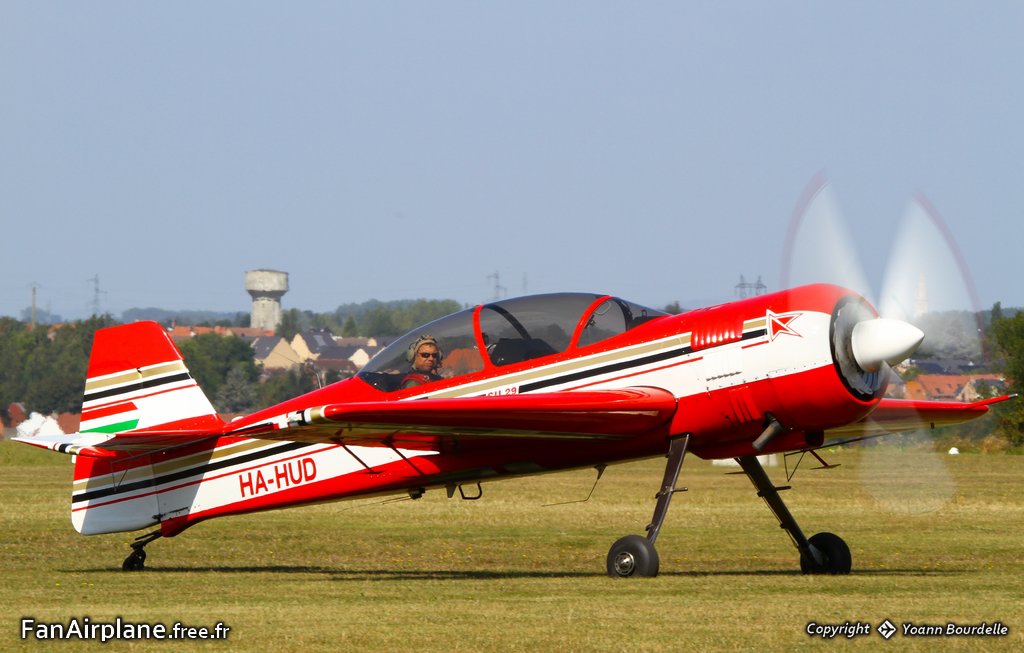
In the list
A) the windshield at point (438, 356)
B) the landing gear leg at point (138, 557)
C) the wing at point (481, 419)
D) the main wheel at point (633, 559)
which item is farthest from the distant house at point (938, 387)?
the landing gear leg at point (138, 557)

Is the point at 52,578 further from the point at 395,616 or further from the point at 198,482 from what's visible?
the point at 395,616

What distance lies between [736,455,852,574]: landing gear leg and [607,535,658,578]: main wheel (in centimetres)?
156

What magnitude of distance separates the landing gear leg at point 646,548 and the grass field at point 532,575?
0.60 ft

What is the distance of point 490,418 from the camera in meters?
12.1

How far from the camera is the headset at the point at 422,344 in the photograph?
13.6 meters

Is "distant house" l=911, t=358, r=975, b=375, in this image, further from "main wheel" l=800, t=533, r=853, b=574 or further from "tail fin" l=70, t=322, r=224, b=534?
"tail fin" l=70, t=322, r=224, b=534

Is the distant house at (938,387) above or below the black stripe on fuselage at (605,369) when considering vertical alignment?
below

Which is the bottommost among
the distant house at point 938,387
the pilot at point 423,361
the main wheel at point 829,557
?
the main wheel at point 829,557

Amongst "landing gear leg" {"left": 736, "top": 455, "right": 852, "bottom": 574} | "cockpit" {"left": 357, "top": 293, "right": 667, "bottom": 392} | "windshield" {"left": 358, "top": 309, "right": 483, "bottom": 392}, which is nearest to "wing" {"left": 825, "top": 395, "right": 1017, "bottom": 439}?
"landing gear leg" {"left": 736, "top": 455, "right": 852, "bottom": 574}

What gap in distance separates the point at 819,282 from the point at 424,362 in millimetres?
3666

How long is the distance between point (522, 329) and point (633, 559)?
233 cm

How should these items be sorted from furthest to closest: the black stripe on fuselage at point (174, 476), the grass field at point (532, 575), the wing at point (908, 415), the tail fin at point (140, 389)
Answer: the tail fin at point (140, 389) < the black stripe on fuselage at point (174, 476) < the wing at point (908, 415) < the grass field at point (532, 575)

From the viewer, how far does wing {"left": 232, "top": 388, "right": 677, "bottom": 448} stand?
11695 mm

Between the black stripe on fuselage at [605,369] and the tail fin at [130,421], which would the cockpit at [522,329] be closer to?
the black stripe on fuselage at [605,369]
